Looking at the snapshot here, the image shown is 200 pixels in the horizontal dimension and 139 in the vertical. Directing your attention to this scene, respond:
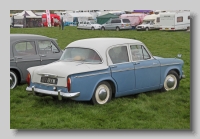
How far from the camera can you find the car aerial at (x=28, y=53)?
314 inches

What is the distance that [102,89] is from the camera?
24.0 ft

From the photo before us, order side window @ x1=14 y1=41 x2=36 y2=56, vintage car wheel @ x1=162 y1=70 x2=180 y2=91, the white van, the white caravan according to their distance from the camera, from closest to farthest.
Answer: the white caravan → the white van → side window @ x1=14 y1=41 x2=36 y2=56 → vintage car wheel @ x1=162 y1=70 x2=180 y2=91

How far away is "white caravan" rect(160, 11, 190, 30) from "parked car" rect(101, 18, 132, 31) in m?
0.65

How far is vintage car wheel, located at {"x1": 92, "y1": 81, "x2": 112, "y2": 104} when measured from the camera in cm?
727

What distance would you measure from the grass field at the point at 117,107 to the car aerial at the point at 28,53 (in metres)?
0.21

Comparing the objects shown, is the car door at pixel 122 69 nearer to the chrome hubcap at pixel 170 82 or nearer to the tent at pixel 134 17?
the tent at pixel 134 17

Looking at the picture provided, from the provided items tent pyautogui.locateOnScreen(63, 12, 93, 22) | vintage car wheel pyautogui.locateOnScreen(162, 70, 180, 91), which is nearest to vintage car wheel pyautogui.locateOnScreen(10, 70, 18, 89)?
tent pyautogui.locateOnScreen(63, 12, 93, 22)

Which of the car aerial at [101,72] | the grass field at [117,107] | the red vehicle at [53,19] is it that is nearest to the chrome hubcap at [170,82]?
the car aerial at [101,72]

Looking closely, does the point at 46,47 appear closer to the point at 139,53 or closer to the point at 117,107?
the point at 139,53

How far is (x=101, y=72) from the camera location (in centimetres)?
725

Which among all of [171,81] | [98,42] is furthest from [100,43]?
[171,81]

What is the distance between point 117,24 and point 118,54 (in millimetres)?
837

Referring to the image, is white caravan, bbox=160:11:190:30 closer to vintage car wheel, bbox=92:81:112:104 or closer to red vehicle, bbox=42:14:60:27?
vintage car wheel, bbox=92:81:112:104

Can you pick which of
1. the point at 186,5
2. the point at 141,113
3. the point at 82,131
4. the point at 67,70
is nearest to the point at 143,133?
the point at 141,113
